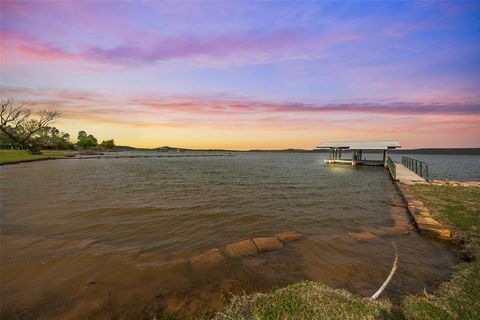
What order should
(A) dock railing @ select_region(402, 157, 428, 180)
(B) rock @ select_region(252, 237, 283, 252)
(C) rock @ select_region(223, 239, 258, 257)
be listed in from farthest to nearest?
(A) dock railing @ select_region(402, 157, 428, 180), (B) rock @ select_region(252, 237, 283, 252), (C) rock @ select_region(223, 239, 258, 257)

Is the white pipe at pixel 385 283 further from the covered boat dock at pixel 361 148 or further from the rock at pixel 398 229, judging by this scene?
the covered boat dock at pixel 361 148

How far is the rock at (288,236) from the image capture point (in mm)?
7508

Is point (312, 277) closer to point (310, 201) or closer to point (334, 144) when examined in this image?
point (310, 201)

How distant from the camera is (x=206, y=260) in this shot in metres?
5.86

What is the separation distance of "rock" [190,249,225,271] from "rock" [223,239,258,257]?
0.27m

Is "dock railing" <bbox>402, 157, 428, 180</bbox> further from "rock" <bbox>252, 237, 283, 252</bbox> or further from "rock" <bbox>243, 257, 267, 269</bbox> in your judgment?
"rock" <bbox>243, 257, 267, 269</bbox>

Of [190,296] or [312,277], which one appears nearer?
[190,296]

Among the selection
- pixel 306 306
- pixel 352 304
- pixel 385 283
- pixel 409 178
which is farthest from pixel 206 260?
pixel 409 178

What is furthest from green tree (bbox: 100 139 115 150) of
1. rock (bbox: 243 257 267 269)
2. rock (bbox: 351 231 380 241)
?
rock (bbox: 351 231 380 241)

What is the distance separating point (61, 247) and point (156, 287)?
4.04 meters

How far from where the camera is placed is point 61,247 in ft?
22.1

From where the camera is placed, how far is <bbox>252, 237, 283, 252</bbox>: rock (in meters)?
6.66

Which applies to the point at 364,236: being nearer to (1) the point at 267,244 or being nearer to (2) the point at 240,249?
(1) the point at 267,244

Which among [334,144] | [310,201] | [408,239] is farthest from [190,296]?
[334,144]
